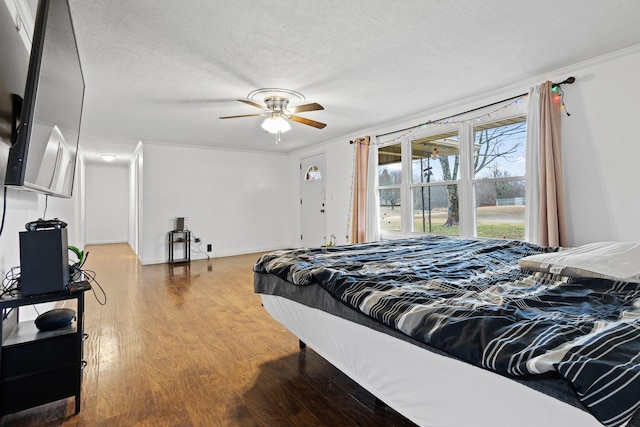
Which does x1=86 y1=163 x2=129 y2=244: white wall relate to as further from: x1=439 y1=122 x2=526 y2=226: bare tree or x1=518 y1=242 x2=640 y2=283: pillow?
x1=518 y1=242 x2=640 y2=283: pillow

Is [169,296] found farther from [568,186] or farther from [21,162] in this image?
[568,186]

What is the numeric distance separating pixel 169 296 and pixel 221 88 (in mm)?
2424

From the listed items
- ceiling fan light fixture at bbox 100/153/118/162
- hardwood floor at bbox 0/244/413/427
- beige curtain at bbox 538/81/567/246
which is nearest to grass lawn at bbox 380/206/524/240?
beige curtain at bbox 538/81/567/246

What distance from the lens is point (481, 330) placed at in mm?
887

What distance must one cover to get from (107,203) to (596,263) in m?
10.3

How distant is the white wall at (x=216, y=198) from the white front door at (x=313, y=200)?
692 mm

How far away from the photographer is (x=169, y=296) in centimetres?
371

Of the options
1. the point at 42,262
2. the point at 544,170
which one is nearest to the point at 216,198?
the point at 42,262

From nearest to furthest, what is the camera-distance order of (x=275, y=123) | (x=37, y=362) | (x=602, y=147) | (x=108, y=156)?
(x=37, y=362), (x=602, y=147), (x=275, y=123), (x=108, y=156)

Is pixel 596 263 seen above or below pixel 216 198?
below

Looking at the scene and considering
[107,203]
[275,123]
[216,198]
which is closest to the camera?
[275,123]

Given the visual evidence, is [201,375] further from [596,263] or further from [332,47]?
[332,47]

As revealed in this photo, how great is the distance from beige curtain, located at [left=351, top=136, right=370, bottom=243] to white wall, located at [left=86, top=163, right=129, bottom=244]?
720 centimetres

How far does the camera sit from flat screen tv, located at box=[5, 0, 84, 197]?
1262mm
